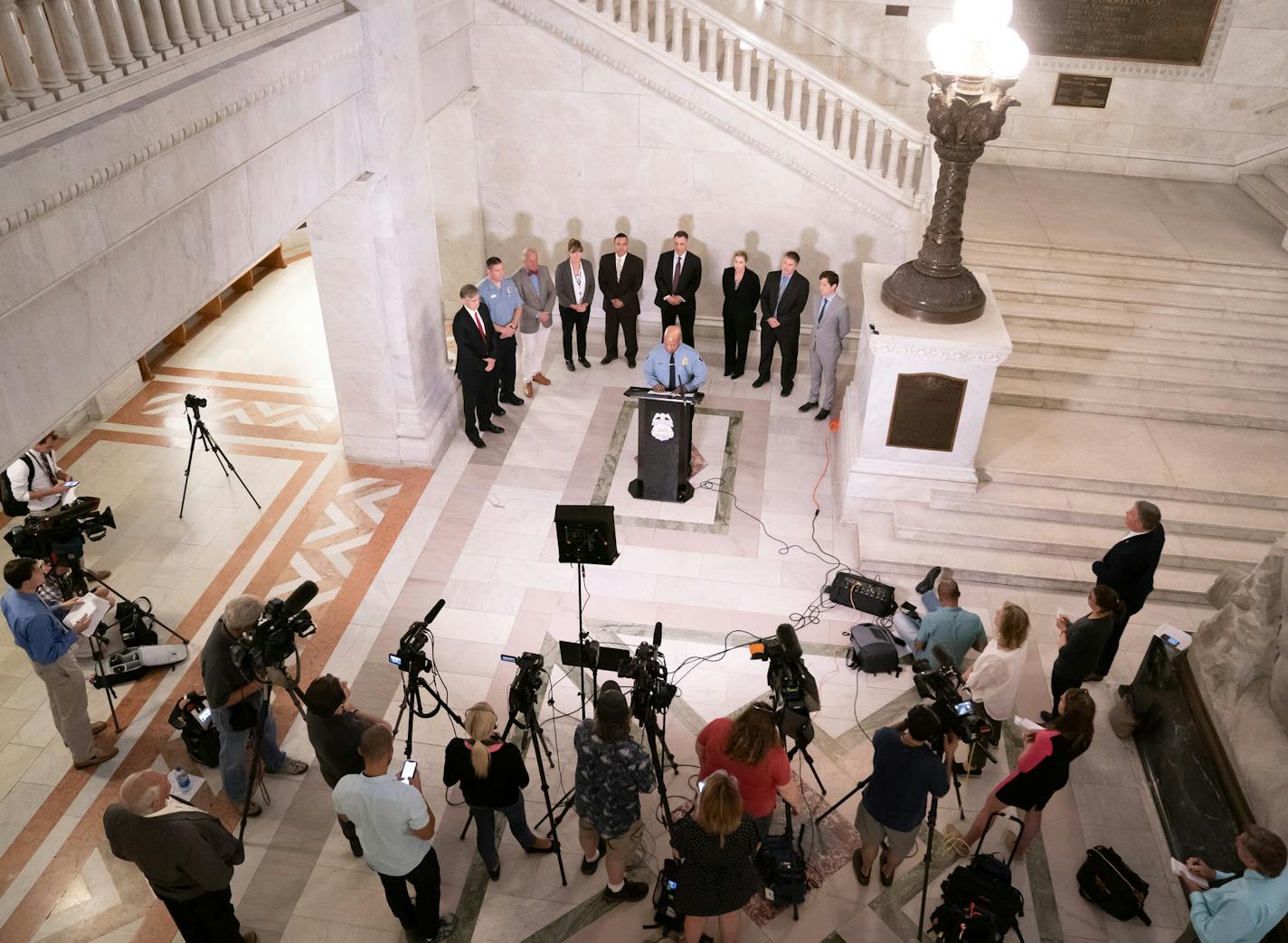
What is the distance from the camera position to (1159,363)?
10.2 metres

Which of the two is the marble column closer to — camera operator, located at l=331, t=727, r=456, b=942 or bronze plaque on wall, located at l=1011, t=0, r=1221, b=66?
camera operator, located at l=331, t=727, r=456, b=942

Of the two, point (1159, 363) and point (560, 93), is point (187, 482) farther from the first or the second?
point (1159, 363)

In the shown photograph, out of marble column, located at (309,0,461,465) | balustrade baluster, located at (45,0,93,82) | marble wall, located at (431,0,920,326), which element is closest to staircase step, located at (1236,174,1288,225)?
marble wall, located at (431,0,920,326)

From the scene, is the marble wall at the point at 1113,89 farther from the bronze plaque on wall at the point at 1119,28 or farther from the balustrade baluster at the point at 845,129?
the balustrade baluster at the point at 845,129

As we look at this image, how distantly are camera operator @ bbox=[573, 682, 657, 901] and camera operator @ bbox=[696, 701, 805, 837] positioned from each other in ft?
1.25

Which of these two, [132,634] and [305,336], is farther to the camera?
[305,336]

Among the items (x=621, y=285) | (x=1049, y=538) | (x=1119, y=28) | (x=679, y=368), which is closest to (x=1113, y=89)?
(x=1119, y=28)

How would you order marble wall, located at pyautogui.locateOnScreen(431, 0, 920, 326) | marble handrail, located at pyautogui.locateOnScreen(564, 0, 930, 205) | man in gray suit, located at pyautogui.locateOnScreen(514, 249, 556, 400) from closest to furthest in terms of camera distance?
marble handrail, located at pyautogui.locateOnScreen(564, 0, 930, 205)
man in gray suit, located at pyautogui.locateOnScreen(514, 249, 556, 400)
marble wall, located at pyautogui.locateOnScreen(431, 0, 920, 326)

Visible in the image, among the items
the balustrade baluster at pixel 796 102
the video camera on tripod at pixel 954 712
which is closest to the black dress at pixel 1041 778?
the video camera on tripod at pixel 954 712

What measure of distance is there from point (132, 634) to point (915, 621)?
6086 millimetres

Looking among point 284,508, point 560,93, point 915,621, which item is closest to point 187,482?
point 284,508

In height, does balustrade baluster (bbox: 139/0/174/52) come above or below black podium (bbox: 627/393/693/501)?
above

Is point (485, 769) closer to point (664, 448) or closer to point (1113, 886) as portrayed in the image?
point (1113, 886)

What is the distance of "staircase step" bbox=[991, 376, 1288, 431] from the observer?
9742mm
